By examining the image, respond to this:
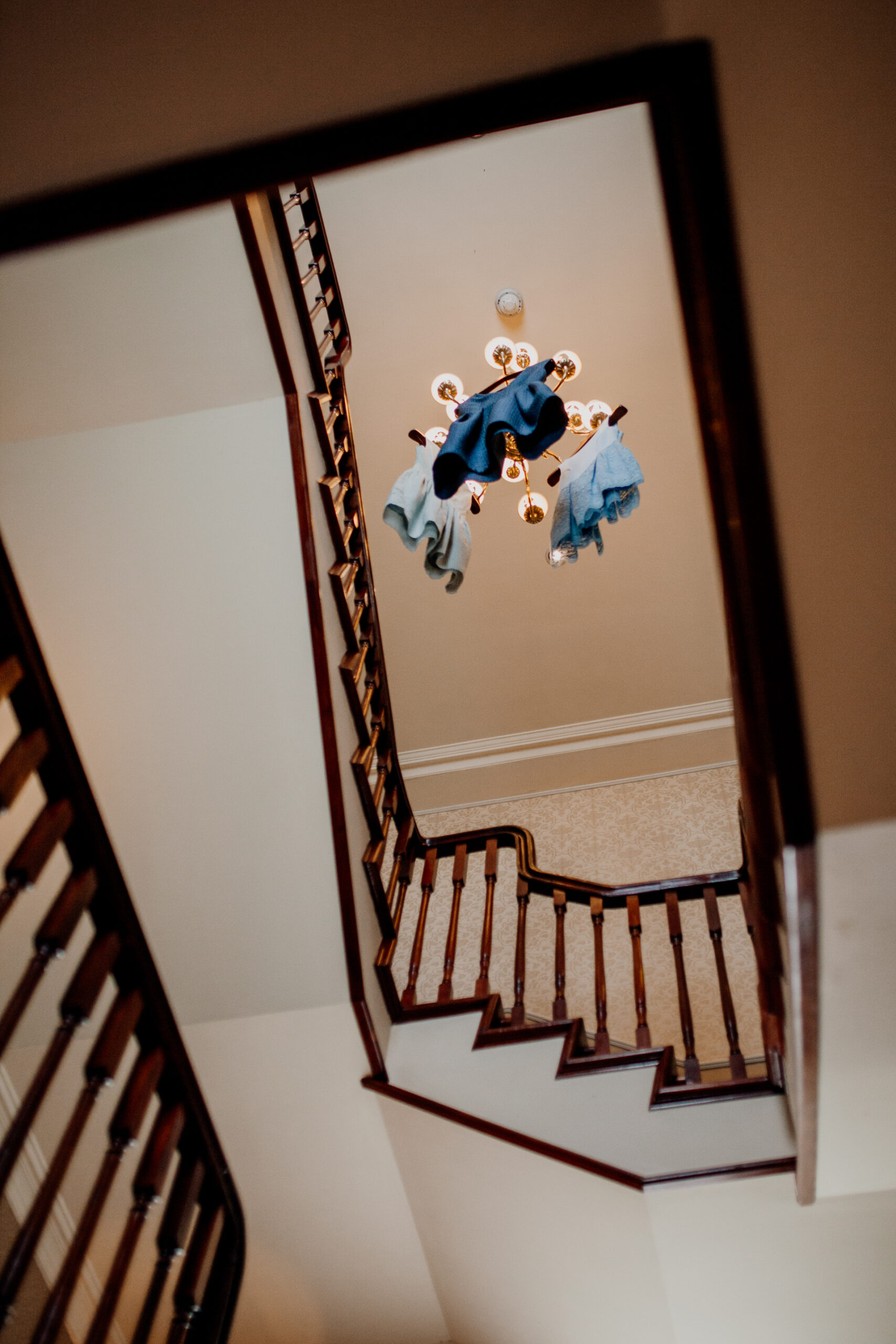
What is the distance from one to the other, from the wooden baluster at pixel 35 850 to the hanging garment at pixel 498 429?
1681mm

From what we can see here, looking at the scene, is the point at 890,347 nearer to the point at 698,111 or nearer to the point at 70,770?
the point at 698,111

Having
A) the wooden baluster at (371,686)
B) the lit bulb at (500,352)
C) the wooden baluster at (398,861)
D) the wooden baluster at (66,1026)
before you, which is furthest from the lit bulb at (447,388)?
the wooden baluster at (66,1026)

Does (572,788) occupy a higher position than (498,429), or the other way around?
(498,429)

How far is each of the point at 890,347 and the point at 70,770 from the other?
154 cm

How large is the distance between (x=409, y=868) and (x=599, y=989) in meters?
0.94

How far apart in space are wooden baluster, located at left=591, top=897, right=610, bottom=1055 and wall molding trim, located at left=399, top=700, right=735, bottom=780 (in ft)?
8.36

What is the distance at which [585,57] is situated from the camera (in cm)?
108

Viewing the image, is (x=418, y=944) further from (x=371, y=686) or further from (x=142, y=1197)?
(x=142, y=1197)

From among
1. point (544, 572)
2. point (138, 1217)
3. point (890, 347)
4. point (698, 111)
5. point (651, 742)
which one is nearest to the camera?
point (698, 111)

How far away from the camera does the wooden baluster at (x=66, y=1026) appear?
1195 mm

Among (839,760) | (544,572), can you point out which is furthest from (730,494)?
(544,572)

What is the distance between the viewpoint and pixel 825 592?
52.9 inches

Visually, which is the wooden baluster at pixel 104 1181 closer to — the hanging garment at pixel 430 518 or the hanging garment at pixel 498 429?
the hanging garment at pixel 498 429

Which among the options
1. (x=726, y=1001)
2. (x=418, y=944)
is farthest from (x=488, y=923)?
(x=726, y=1001)
